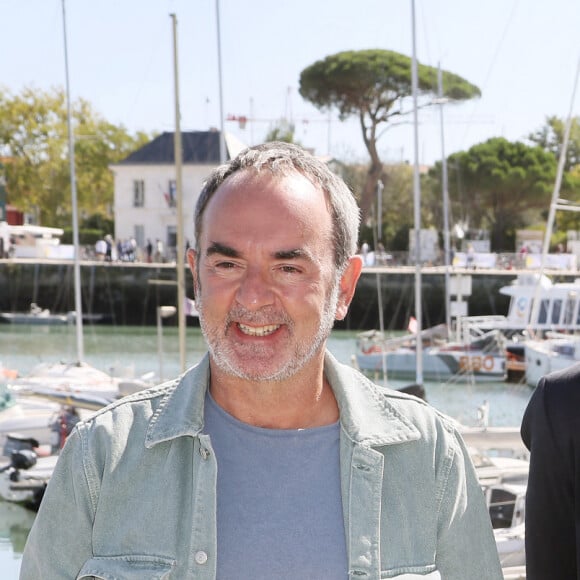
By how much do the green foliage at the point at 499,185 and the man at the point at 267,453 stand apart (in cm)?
4505

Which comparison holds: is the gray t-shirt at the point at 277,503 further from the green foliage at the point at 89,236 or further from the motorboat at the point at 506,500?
the green foliage at the point at 89,236

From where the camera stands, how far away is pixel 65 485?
1853mm

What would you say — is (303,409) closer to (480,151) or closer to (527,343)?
(527,343)

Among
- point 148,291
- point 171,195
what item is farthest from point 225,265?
point 171,195

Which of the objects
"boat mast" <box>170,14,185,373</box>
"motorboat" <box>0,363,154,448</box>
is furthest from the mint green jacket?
"motorboat" <box>0,363,154,448</box>

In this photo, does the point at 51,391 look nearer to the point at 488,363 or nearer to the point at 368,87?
the point at 488,363

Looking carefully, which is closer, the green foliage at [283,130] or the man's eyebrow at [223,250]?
the man's eyebrow at [223,250]

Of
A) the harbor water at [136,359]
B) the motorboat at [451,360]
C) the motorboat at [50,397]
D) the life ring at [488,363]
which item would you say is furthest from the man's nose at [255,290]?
the life ring at [488,363]

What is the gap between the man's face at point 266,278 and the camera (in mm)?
1941

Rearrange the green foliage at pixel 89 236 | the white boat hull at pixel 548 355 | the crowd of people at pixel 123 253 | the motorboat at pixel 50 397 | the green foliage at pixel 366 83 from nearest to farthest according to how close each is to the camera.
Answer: the motorboat at pixel 50 397, the white boat hull at pixel 548 355, the crowd of people at pixel 123 253, the green foliage at pixel 366 83, the green foliage at pixel 89 236

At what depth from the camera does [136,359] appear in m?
26.5

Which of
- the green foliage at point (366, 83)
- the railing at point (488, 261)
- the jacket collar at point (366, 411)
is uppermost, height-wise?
the green foliage at point (366, 83)

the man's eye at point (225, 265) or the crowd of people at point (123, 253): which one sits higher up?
the man's eye at point (225, 265)

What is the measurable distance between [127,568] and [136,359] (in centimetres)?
2503
